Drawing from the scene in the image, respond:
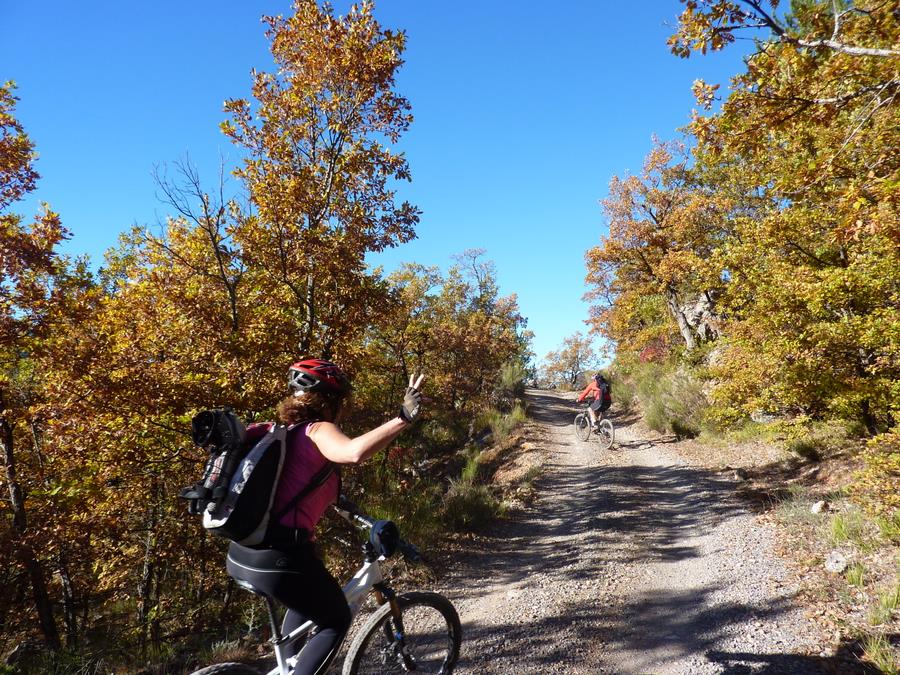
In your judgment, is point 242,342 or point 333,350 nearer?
point 242,342

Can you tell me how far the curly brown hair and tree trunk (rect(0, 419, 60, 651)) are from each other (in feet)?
22.7

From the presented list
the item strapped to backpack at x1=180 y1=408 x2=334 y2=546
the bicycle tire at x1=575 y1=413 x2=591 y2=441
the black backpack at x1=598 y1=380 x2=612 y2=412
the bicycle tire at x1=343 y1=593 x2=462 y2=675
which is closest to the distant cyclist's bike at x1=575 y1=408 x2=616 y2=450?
the bicycle tire at x1=575 y1=413 x2=591 y2=441

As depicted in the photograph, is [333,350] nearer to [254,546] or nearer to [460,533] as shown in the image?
[460,533]

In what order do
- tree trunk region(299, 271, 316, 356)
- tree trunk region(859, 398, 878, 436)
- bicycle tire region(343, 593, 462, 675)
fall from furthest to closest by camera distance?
tree trunk region(859, 398, 878, 436) → tree trunk region(299, 271, 316, 356) → bicycle tire region(343, 593, 462, 675)

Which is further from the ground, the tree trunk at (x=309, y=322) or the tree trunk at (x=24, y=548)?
the tree trunk at (x=309, y=322)

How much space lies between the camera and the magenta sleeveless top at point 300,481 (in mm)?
2418

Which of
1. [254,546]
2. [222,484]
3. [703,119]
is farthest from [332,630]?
[703,119]

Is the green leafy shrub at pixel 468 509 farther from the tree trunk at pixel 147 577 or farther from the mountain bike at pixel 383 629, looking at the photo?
the tree trunk at pixel 147 577

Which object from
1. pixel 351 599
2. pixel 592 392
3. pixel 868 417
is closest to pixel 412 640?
pixel 351 599

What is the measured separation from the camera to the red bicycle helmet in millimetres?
2756

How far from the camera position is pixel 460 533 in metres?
7.96

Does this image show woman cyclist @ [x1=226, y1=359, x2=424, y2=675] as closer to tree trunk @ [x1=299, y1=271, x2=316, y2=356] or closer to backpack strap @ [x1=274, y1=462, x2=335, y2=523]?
backpack strap @ [x1=274, y1=462, x2=335, y2=523]

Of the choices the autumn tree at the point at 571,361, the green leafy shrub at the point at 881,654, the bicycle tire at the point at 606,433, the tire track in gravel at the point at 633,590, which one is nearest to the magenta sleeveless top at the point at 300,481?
the tire track in gravel at the point at 633,590

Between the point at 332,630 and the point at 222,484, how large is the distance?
1184mm
